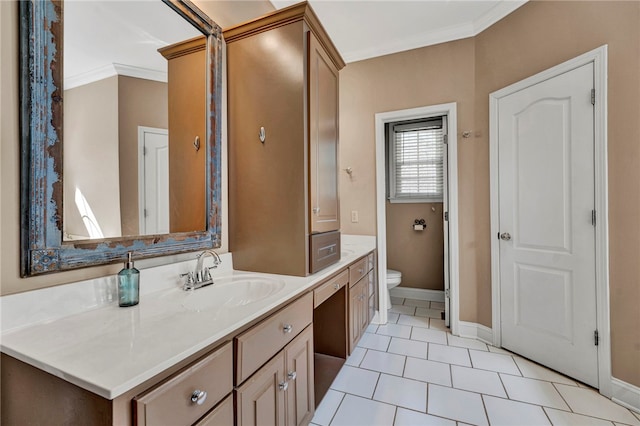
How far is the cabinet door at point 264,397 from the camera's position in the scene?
916 mm

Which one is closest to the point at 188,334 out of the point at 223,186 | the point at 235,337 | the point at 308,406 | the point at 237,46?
the point at 235,337

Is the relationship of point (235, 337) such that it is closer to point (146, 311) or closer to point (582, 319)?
point (146, 311)

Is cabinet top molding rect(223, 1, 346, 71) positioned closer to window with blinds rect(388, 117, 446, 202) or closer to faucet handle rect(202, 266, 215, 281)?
faucet handle rect(202, 266, 215, 281)

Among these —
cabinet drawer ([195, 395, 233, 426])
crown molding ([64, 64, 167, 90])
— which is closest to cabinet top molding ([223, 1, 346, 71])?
crown molding ([64, 64, 167, 90])

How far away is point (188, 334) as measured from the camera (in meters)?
0.78

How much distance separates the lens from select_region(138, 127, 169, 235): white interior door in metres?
1.20

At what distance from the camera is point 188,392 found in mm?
719

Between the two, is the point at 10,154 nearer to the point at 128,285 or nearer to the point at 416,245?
the point at 128,285

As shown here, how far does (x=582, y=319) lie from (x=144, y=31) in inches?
115

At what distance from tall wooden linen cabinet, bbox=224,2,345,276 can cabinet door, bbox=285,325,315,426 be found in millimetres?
349

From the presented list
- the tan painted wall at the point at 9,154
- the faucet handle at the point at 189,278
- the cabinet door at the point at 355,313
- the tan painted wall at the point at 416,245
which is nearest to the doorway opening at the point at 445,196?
the tan painted wall at the point at 416,245

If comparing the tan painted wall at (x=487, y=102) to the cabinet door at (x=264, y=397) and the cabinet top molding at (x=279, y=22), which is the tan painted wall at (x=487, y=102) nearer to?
the cabinet top molding at (x=279, y=22)

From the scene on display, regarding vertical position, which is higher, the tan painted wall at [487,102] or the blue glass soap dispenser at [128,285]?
the tan painted wall at [487,102]

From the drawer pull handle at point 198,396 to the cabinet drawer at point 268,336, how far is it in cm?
14
